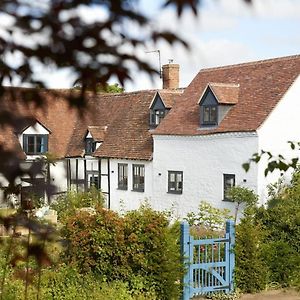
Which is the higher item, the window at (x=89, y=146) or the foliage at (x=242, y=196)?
the window at (x=89, y=146)

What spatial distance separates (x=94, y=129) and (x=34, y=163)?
27.2 meters

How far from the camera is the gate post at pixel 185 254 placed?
12914 millimetres

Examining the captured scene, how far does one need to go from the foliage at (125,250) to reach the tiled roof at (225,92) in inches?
457

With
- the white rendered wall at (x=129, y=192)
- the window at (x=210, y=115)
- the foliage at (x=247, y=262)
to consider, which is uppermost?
the window at (x=210, y=115)

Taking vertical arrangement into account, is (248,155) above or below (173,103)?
below

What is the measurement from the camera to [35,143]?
30.4m

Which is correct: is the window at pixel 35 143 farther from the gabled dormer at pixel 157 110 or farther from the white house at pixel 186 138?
the gabled dormer at pixel 157 110

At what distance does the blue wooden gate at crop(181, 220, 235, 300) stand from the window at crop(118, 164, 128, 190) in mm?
13502

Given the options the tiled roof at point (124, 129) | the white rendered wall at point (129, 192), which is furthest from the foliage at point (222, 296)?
A: the tiled roof at point (124, 129)

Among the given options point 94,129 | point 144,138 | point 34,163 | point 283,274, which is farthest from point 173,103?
point 34,163

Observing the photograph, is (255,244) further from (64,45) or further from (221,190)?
(64,45)

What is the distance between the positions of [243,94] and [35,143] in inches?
429

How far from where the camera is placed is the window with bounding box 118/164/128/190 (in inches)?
1086

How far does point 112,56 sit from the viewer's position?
2355 millimetres
